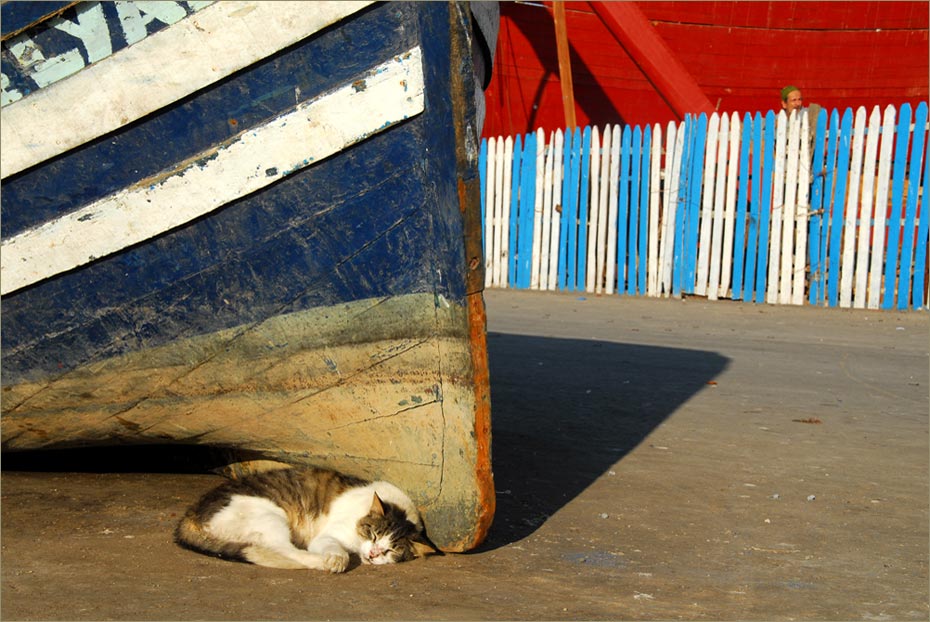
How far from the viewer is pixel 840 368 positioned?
7.35 meters

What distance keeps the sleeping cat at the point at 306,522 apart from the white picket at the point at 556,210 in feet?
30.4

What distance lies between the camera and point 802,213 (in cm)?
1087

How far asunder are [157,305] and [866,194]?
8.59 meters

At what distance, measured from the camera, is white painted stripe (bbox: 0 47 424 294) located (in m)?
3.35

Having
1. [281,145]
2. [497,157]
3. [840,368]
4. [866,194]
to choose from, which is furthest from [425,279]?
[497,157]

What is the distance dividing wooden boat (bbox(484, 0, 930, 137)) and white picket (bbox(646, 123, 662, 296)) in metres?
3.66

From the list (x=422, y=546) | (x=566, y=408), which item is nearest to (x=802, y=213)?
(x=566, y=408)

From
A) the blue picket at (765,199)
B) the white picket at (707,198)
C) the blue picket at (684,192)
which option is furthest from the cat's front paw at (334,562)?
the blue picket at (684,192)

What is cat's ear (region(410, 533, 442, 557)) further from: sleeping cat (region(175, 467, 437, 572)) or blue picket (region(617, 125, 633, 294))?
blue picket (region(617, 125, 633, 294))

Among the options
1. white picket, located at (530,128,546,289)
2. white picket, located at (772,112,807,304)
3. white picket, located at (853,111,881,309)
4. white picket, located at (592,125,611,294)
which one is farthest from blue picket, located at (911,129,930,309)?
white picket, located at (530,128,546,289)

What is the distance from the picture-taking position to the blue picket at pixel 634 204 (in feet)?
39.3

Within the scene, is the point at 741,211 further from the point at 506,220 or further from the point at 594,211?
the point at 506,220

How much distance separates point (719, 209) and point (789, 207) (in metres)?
0.73

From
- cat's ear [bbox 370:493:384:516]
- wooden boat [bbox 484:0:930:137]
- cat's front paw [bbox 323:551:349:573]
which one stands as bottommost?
wooden boat [bbox 484:0:930:137]
